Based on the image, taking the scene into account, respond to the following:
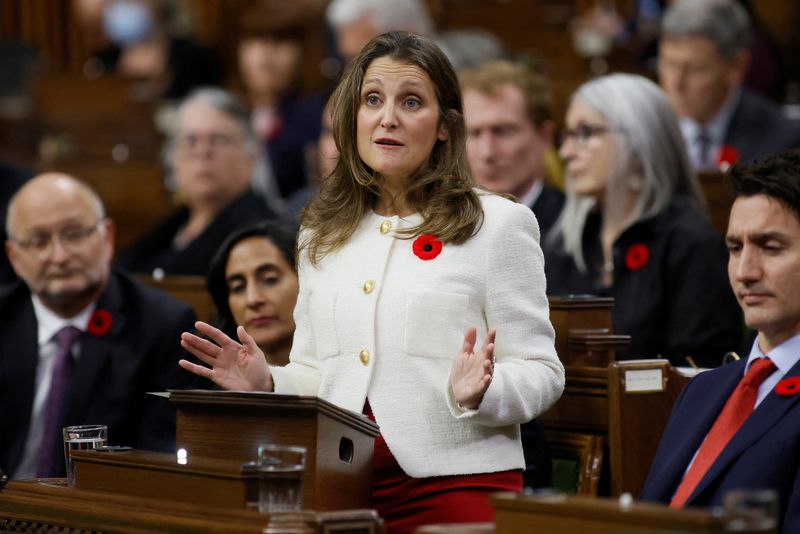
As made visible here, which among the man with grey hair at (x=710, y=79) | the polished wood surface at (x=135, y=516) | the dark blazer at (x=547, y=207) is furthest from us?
the man with grey hair at (x=710, y=79)

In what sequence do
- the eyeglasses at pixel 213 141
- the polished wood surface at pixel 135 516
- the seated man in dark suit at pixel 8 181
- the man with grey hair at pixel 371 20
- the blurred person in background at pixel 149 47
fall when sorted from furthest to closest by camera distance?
the blurred person in background at pixel 149 47 → the man with grey hair at pixel 371 20 → the eyeglasses at pixel 213 141 → the seated man in dark suit at pixel 8 181 → the polished wood surface at pixel 135 516

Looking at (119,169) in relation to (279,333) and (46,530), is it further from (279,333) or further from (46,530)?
(46,530)

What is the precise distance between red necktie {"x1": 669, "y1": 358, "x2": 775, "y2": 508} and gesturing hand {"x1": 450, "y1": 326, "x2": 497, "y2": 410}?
52 centimetres

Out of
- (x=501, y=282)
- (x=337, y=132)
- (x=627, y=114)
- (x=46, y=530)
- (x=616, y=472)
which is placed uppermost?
(x=627, y=114)

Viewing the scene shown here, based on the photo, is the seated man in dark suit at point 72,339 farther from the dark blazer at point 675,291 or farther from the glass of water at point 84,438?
the dark blazer at point 675,291

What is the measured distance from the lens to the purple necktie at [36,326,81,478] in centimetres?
414

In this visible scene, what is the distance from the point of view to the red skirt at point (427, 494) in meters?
2.88

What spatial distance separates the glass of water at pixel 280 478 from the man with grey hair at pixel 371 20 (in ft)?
13.4

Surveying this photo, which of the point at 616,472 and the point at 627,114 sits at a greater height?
the point at 627,114

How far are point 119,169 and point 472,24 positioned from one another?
205cm

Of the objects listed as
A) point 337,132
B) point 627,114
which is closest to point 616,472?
point 337,132

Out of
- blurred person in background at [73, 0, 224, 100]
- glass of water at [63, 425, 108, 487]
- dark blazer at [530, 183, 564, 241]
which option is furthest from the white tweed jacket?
blurred person in background at [73, 0, 224, 100]

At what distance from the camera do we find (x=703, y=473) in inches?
115

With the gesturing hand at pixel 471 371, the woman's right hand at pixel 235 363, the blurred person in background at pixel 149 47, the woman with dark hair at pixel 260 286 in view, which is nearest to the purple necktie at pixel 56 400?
the woman with dark hair at pixel 260 286
